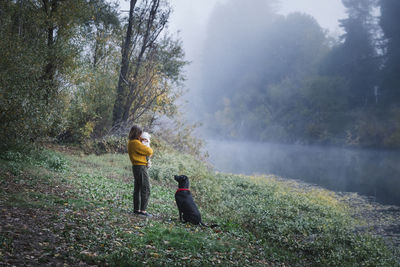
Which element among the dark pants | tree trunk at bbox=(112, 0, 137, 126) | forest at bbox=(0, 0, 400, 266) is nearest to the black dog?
forest at bbox=(0, 0, 400, 266)

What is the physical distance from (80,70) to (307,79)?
67.2 m

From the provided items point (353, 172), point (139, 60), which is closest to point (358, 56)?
point (353, 172)

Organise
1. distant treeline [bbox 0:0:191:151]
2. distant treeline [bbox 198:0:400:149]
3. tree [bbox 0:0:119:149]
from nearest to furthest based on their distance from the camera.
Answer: tree [bbox 0:0:119:149] → distant treeline [bbox 0:0:191:151] → distant treeline [bbox 198:0:400:149]

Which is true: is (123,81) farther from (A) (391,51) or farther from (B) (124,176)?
(A) (391,51)

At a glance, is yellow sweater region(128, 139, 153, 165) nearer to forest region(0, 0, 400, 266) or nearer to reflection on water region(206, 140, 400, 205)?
forest region(0, 0, 400, 266)

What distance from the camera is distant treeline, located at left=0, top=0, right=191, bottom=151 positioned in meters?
12.1

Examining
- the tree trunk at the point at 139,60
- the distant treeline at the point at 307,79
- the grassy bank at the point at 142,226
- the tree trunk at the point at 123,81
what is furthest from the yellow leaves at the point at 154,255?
the distant treeline at the point at 307,79

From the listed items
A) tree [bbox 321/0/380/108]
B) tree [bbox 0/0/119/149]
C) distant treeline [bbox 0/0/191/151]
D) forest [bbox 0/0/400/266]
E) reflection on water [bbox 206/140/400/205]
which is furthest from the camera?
tree [bbox 321/0/380/108]

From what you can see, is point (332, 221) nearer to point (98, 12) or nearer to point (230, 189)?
point (230, 189)

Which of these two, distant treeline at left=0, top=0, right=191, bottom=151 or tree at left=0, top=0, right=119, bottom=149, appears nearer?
tree at left=0, top=0, right=119, bottom=149

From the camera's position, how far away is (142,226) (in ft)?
24.6

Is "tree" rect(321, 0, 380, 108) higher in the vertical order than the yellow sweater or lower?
higher

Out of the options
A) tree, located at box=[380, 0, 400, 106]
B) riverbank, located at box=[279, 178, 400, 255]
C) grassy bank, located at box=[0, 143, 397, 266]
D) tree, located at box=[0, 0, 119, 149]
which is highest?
tree, located at box=[380, 0, 400, 106]

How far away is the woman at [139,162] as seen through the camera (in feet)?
27.5
